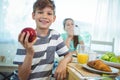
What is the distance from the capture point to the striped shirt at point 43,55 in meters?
1.10

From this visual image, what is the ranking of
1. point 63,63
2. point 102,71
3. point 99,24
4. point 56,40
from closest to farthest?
point 102,71 → point 63,63 → point 56,40 → point 99,24

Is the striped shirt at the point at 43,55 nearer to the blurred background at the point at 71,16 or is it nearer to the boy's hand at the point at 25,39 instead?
the boy's hand at the point at 25,39

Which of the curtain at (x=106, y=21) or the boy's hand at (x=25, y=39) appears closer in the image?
the boy's hand at (x=25, y=39)

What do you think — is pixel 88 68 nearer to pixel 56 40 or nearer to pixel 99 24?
pixel 56 40

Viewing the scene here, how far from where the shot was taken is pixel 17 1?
9.86 ft

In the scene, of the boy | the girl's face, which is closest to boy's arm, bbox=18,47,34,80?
the boy

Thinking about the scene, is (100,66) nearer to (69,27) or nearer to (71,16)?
(69,27)

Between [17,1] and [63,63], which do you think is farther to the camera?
[17,1]

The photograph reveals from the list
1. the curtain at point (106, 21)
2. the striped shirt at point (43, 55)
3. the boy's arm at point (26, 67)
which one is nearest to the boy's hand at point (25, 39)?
the boy's arm at point (26, 67)

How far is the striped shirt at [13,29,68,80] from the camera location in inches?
43.4

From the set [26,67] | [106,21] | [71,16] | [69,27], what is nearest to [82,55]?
[26,67]

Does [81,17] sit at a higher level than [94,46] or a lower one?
higher

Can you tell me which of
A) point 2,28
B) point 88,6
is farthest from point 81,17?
point 2,28

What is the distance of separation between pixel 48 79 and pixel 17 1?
6.81 ft
